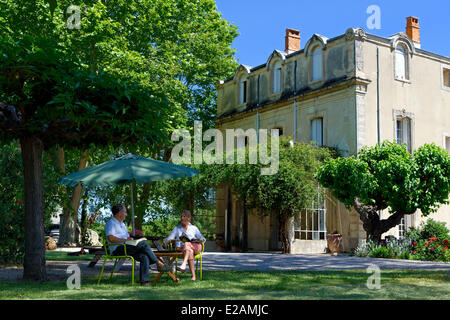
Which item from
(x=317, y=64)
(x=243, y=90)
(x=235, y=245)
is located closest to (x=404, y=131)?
(x=317, y=64)

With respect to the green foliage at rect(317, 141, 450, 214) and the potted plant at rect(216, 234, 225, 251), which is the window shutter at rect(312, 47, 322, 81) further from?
the potted plant at rect(216, 234, 225, 251)

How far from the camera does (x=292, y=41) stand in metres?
28.1

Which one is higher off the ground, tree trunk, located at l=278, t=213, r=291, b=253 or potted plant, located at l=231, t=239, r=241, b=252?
tree trunk, located at l=278, t=213, r=291, b=253

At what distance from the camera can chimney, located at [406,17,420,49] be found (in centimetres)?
2550

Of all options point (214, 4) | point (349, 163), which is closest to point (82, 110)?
point (349, 163)

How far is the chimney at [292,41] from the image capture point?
2786 cm

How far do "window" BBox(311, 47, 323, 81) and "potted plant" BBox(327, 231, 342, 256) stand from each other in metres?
7.05

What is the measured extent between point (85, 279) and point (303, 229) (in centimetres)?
1391

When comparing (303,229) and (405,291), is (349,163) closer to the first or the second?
(303,229)

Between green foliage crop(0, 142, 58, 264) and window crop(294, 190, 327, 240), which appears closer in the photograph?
green foliage crop(0, 142, 58, 264)

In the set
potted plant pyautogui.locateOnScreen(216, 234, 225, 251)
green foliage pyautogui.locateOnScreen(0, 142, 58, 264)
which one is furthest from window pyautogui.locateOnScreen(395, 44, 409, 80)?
green foliage pyautogui.locateOnScreen(0, 142, 58, 264)

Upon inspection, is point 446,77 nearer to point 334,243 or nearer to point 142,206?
point 334,243

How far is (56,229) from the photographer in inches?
1730

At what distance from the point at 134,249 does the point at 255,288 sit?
2118mm
